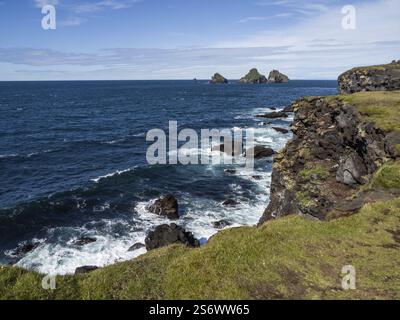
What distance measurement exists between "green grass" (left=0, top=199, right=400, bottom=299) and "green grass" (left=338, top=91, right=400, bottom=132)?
19522 millimetres

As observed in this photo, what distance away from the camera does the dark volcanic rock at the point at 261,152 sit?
81625 mm

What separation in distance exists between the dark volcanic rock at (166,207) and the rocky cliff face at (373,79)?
65.3 metres

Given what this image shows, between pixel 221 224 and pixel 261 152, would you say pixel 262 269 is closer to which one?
pixel 221 224

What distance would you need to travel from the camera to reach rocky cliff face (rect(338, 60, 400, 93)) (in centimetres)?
8900

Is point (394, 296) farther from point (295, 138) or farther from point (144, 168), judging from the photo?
point (144, 168)

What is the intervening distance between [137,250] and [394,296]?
31121 mm

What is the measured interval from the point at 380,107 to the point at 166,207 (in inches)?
1220

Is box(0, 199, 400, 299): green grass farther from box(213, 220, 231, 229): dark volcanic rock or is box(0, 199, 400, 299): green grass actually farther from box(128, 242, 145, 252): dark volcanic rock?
box(213, 220, 231, 229): dark volcanic rock

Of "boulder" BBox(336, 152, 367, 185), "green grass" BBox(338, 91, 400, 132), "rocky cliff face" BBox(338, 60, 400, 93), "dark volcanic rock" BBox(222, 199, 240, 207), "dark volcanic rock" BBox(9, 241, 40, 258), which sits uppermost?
"rocky cliff face" BBox(338, 60, 400, 93)

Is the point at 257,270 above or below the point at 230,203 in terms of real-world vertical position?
above

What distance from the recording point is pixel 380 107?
42.6m

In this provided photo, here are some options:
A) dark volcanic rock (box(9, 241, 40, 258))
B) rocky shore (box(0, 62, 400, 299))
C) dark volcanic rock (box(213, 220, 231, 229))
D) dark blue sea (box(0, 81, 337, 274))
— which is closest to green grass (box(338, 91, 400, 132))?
rocky shore (box(0, 62, 400, 299))

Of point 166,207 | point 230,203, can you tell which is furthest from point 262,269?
point 230,203
